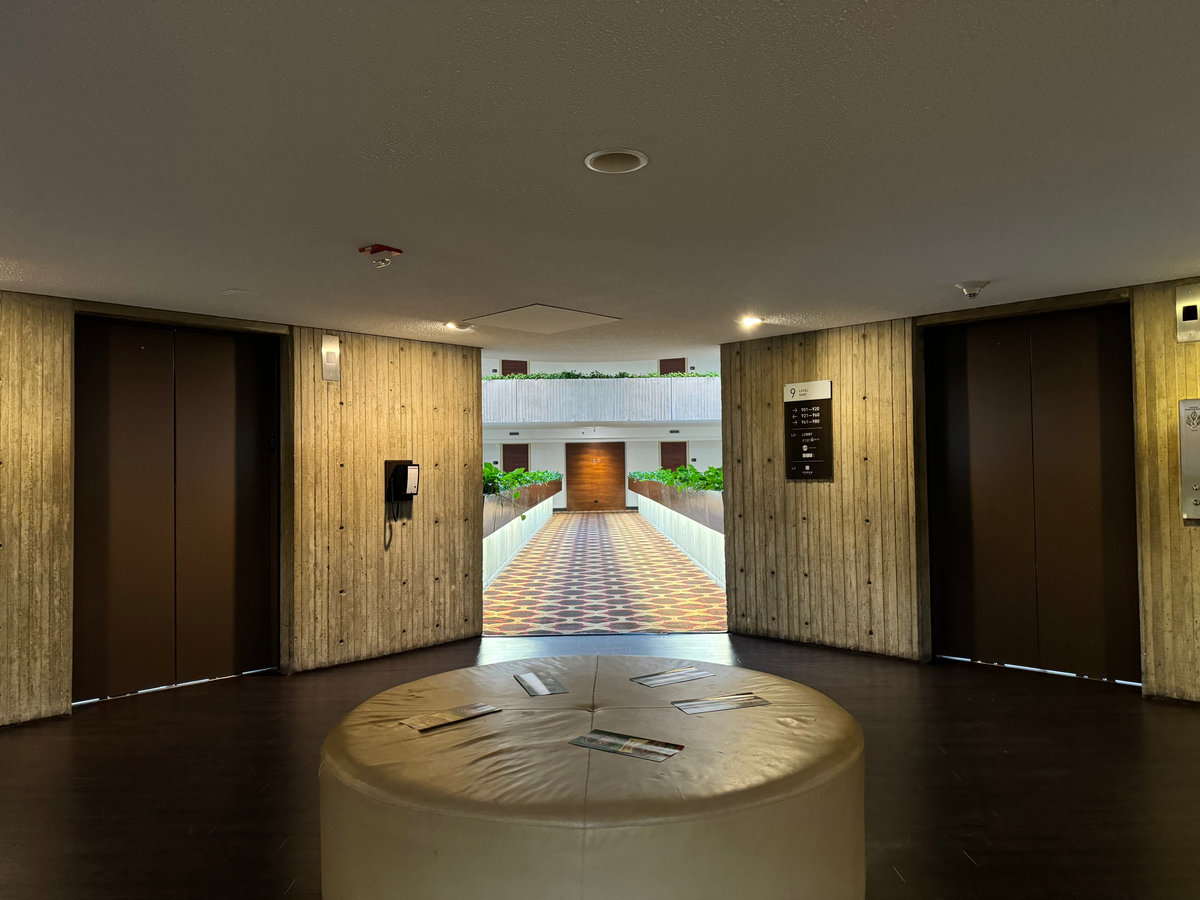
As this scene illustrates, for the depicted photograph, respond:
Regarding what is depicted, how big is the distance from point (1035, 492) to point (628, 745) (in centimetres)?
482

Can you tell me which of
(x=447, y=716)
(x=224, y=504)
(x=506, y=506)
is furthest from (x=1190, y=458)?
(x=506, y=506)

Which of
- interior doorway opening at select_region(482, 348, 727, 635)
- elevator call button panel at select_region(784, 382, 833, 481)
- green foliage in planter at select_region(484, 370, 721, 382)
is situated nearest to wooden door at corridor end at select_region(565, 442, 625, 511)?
interior doorway opening at select_region(482, 348, 727, 635)

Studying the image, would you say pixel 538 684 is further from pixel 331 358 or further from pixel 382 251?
pixel 331 358

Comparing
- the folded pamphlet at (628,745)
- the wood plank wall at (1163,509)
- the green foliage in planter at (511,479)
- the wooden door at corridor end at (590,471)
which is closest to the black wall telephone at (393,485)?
the folded pamphlet at (628,745)

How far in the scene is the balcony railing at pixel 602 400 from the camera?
2347 cm

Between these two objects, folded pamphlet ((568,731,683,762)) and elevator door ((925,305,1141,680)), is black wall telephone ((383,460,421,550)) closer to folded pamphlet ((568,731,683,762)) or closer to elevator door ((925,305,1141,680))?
elevator door ((925,305,1141,680))

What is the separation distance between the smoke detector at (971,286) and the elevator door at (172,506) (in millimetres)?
5095

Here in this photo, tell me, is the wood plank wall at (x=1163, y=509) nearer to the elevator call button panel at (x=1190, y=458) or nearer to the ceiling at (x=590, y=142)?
the elevator call button panel at (x=1190, y=458)

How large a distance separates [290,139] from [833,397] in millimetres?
5100

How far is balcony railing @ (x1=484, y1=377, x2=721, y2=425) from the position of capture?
2347cm

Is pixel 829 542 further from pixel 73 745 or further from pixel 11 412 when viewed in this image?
pixel 11 412

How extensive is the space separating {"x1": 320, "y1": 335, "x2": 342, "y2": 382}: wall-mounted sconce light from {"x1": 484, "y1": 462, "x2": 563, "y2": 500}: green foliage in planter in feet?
18.0

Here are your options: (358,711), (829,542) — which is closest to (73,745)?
(358,711)

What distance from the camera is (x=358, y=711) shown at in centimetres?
282
